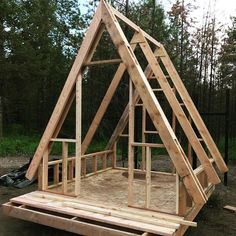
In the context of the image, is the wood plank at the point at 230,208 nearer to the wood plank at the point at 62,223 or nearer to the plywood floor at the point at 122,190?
the plywood floor at the point at 122,190

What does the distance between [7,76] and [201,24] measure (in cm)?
894

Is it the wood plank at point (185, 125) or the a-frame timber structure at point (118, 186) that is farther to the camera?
the wood plank at point (185, 125)

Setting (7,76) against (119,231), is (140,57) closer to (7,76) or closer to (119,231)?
(7,76)

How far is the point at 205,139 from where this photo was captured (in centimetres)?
628

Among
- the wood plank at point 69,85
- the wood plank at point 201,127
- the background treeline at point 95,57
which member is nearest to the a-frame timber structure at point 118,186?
the wood plank at point 69,85

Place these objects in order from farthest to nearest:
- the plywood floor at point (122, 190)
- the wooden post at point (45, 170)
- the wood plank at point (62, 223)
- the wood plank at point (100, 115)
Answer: the wood plank at point (100, 115), the wooden post at point (45, 170), the plywood floor at point (122, 190), the wood plank at point (62, 223)

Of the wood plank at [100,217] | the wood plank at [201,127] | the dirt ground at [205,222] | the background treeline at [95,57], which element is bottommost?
the dirt ground at [205,222]

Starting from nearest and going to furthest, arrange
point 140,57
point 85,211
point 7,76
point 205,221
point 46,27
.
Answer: point 85,211, point 205,221, point 140,57, point 7,76, point 46,27

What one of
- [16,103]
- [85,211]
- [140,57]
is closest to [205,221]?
[85,211]

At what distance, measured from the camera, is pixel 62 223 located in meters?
3.82

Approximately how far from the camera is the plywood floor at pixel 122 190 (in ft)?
15.0

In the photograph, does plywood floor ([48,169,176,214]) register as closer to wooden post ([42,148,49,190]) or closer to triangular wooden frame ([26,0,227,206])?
wooden post ([42,148,49,190])

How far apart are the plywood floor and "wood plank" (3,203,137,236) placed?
70cm

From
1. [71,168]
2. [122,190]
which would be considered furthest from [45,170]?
[122,190]
